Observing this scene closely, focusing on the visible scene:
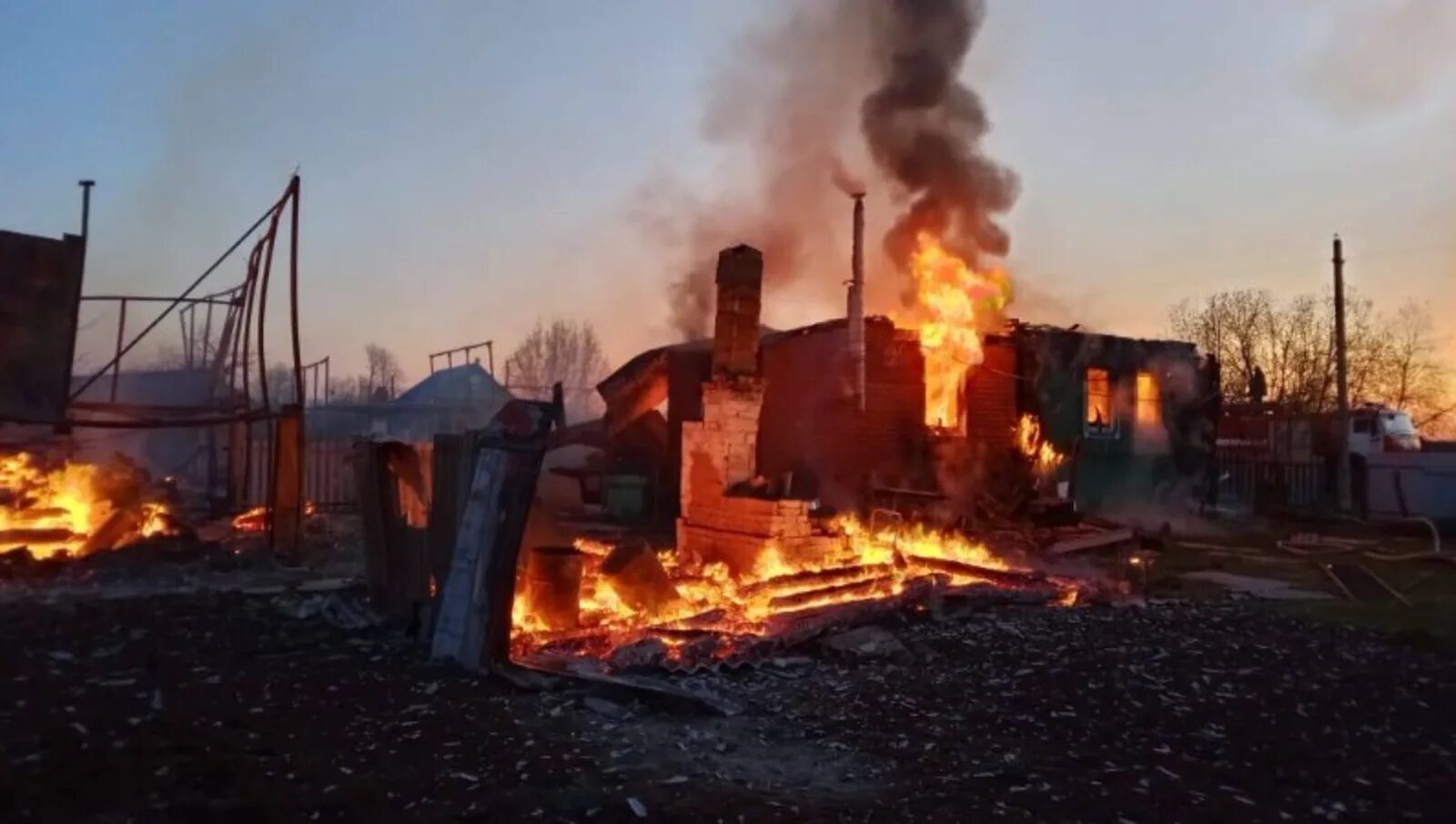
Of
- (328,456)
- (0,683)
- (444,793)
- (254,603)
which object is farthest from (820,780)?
(328,456)

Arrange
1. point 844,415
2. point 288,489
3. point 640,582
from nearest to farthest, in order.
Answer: point 640,582 < point 288,489 < point 844,415

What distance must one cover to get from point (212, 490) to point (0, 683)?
11263 mm

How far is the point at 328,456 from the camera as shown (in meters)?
22.4

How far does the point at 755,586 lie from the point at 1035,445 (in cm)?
1291

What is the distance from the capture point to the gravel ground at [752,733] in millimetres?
5520

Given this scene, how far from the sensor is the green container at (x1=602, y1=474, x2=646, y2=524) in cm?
2120

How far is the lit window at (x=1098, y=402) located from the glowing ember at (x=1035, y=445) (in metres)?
1.70

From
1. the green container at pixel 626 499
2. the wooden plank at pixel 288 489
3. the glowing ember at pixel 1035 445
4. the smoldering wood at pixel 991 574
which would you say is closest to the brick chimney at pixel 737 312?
the smoldering wood at pixel 991 574

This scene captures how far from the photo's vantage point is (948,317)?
20797 mm

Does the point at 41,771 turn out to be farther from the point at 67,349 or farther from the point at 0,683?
the point at 67,349

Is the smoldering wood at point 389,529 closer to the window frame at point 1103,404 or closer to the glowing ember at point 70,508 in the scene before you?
the glowing ember at point 70,508

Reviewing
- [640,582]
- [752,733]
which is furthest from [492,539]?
[640,582]

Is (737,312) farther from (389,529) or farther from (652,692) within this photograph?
(652,692)

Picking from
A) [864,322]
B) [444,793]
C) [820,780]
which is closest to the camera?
[444,793]
